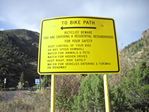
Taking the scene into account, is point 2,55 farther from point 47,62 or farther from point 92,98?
point 47,62

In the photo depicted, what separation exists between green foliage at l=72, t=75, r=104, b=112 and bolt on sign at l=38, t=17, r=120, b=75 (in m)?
6.84

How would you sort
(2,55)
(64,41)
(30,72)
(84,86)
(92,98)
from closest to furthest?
(64,41) < (92,98) < (84,86) < (2,55) < (30,72)

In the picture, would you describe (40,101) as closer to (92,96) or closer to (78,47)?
(92,96)

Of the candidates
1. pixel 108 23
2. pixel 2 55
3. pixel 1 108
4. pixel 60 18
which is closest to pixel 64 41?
pixel 60 18

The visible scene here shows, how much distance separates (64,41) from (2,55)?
296 feet

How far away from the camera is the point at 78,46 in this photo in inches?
212

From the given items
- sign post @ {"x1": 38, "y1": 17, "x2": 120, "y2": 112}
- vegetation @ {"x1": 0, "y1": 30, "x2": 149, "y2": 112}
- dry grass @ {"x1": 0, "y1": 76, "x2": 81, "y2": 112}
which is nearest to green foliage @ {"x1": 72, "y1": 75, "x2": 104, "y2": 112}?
vegetation @ {"x1": 0, "y1": 30, "x2": 149, "y2": 112}

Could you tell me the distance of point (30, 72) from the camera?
106 meters

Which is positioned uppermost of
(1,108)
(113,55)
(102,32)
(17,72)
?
(17,72)

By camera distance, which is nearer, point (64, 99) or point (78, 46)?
point (78, 46)

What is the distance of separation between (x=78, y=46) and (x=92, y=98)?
284 inches

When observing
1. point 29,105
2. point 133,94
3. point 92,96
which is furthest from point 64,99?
point 133,94

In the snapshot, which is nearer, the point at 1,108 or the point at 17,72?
the point at 1,108

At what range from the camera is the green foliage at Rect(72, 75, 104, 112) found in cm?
→ 1220
